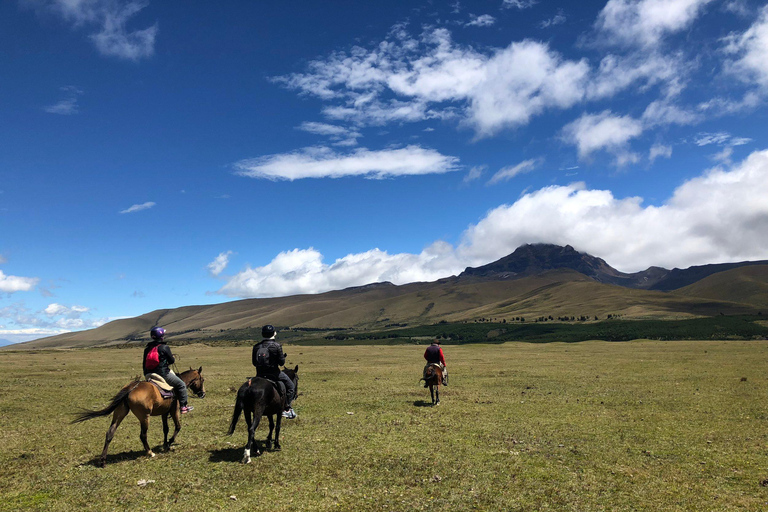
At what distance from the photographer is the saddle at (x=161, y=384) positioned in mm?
14544

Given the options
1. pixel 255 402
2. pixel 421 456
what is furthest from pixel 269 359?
pixel 421 456

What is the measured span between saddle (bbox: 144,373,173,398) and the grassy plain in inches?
75.6

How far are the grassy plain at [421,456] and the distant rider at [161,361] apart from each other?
81.1 inches

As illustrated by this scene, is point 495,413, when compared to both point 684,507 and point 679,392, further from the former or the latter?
point 679,392

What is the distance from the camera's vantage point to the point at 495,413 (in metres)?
21.1

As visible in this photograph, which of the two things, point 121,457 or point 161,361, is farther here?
point 161,361

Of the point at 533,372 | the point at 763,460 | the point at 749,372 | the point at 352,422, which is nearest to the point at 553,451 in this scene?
the point at 763,460

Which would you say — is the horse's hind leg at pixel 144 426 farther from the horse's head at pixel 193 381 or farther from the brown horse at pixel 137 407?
the horse's head at pixel 193 381

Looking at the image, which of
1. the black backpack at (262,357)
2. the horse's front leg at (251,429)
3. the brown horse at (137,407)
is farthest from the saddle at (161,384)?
A: the black backpack at (262,357)

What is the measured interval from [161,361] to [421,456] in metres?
9.42

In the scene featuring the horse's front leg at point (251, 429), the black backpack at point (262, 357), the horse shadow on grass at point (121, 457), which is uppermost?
the black backpack at point (262, 357)

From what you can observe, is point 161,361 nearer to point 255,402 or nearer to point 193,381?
point 193,381

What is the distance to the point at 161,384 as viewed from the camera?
48.2 ft

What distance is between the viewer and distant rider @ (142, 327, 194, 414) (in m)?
14.8
